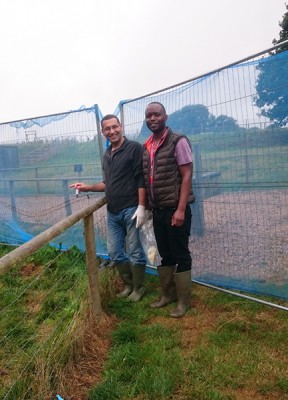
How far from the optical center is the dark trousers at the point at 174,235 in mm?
3420

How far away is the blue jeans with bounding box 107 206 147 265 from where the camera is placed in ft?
12.6

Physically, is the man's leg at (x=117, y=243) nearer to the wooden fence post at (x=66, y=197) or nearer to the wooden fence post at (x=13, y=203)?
the wooden fence post at (x=66, y=197)

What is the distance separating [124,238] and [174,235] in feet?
2.63

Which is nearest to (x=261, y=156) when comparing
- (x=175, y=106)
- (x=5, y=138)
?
(x=175, y=106)

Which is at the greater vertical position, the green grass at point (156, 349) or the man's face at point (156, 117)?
the man's face at point (156, 117)

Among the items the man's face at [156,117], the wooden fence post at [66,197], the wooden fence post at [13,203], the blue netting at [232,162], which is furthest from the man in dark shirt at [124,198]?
the wooden fence post at [13,203]

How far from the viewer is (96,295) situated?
3.46m

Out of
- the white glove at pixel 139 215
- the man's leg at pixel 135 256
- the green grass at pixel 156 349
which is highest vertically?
the white glove at pixel 139 215

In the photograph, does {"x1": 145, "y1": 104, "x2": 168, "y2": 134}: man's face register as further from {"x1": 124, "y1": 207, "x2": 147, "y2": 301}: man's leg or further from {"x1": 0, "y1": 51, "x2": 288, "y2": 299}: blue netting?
{"x1": 124, "y1": 207, "x2": 147, "y2": 301}: man's leg

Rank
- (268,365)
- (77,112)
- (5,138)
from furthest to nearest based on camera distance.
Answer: (5,138)
(77,112)
(268,365)

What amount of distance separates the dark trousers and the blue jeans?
317mm

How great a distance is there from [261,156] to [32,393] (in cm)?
231

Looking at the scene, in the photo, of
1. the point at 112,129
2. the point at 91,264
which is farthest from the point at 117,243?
the point at 112,129

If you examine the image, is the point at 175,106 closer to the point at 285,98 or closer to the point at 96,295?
the point at 285,98
